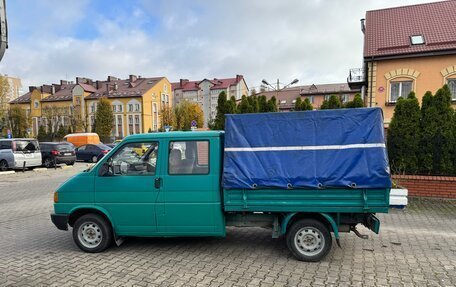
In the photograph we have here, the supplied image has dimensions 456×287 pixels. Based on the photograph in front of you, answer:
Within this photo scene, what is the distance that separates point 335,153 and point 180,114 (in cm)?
6247

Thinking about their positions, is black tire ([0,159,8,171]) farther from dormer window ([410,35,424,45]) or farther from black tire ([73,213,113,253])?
dormer window ([410,35,424,45])

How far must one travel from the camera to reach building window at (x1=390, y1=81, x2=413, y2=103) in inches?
690

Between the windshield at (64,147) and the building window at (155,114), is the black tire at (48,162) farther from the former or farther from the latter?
the building window at (155,114)

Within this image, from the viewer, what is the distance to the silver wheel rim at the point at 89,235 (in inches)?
195

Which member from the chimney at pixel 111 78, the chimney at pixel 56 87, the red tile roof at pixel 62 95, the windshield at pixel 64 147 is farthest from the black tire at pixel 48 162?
the chimney at pixel 56 87

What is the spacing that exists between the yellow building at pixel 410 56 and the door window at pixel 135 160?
16.0m

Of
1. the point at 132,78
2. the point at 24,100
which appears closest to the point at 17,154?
the point at 132,78

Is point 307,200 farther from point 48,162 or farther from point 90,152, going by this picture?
point 90,152

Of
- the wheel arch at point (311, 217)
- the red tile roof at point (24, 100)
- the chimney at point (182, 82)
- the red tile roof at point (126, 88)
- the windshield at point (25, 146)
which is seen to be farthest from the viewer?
the chimney at point (182, 82)

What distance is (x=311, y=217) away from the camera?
15.0 ft

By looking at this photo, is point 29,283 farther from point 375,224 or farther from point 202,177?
point 375,224

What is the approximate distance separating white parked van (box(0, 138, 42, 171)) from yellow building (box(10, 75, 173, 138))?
5074 centimetres

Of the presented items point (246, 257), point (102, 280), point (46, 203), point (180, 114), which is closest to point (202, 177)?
point (246, 257)

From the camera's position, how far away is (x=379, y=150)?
4.32m
